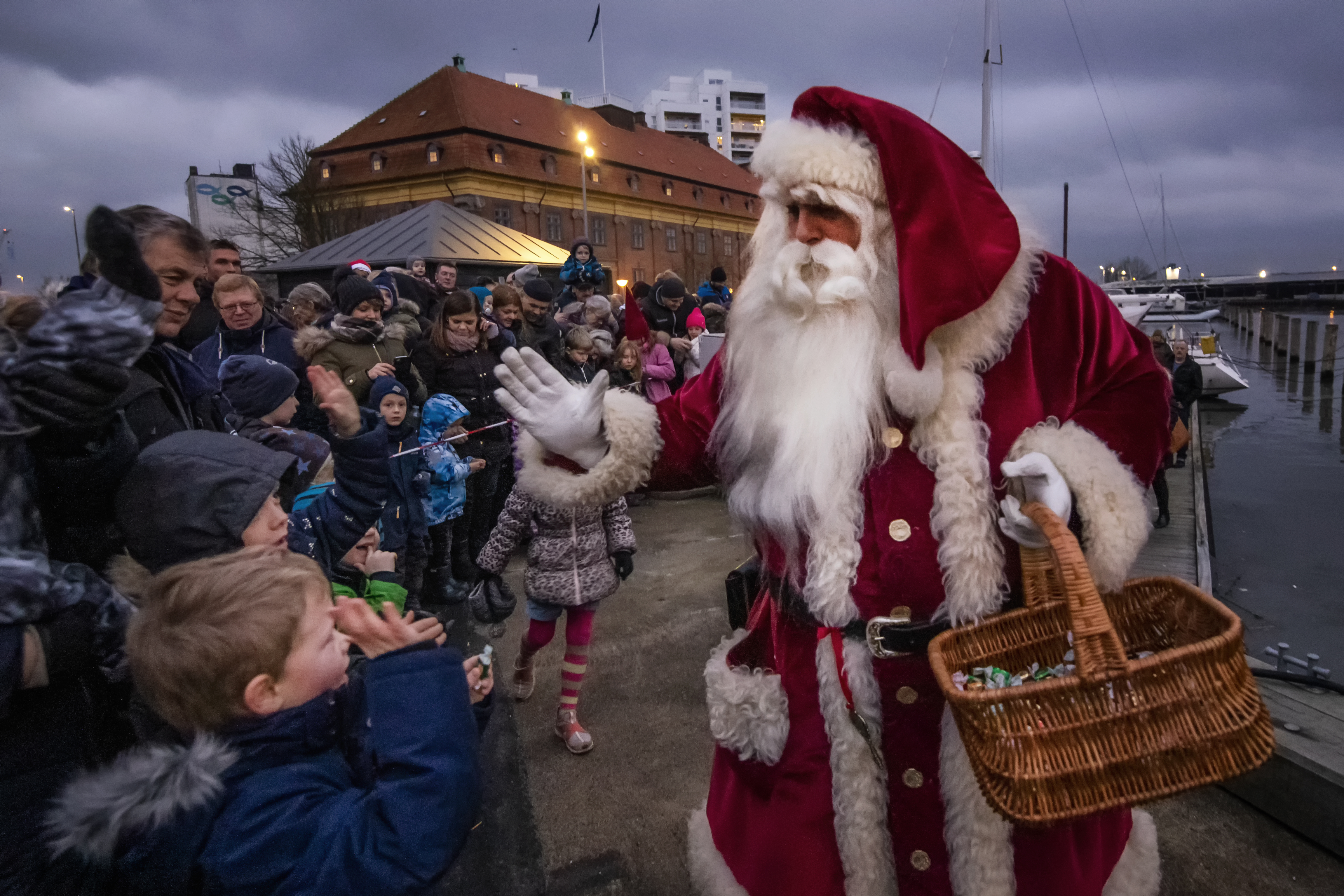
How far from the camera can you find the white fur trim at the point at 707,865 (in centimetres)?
181

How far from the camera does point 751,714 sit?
1750mm

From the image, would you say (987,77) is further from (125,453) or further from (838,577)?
(125,453)

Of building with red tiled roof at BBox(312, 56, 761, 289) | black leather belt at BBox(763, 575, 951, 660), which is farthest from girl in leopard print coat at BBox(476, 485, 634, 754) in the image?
building with red tiled roof at BBox(312, 56, 761, 289)

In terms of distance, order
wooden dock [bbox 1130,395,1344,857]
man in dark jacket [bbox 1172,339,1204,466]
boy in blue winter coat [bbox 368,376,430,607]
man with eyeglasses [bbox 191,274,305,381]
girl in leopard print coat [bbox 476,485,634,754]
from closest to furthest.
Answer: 1. wooden dock [bbox 1130,395,1344,857]
2. girl in leopard print coat [bbox 476,485,634,754]
3. boy in blue winter coat [bbox 368,376,430,607]
4. man with eyeglasses [bbox 191,274,305,381]
5. man in dark jacket [bbox 1172,339,1204,466]

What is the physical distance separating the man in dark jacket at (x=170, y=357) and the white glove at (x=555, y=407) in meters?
0.77

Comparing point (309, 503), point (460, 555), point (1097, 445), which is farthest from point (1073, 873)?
point (460, 555)

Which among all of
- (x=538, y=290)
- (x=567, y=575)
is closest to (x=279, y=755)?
(x=567, y=575)

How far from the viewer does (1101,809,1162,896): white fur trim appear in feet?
5.65

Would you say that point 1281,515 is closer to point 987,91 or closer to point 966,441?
point 987,91

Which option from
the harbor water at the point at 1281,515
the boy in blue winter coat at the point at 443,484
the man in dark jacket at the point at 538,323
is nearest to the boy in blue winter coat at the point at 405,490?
the boy in blue winter coat at the point at 443,484

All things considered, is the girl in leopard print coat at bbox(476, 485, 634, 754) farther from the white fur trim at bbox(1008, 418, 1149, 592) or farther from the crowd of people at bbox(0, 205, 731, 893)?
the white fur trim at bbox(1008, 418, 1149, 592)

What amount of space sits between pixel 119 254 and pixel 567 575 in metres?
2.36

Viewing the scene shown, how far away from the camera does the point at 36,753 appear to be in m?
1.27

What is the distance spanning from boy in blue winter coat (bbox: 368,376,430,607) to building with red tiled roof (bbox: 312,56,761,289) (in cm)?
2878
